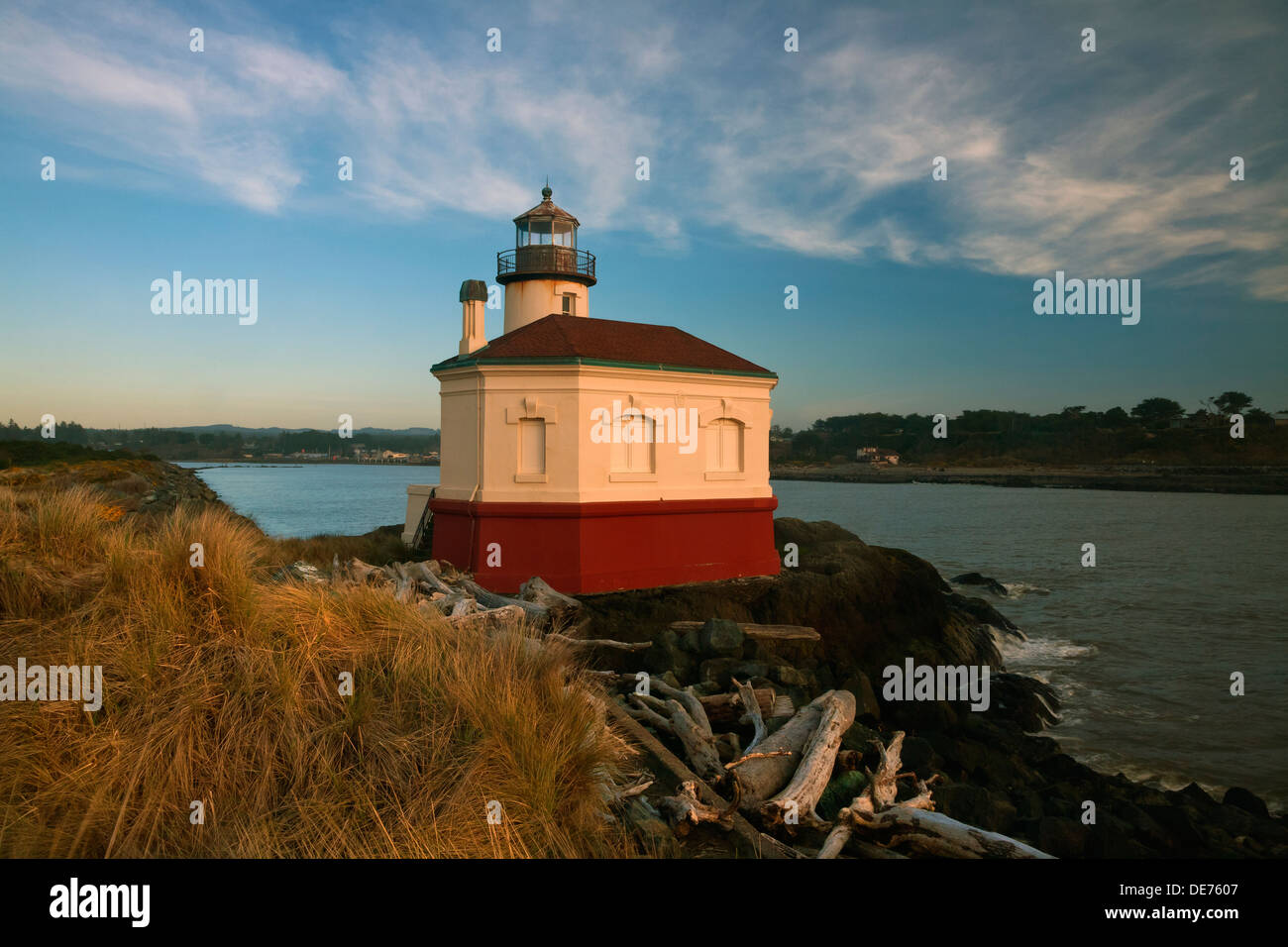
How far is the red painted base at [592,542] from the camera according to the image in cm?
1411

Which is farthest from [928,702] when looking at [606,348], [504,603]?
→ [606,348]

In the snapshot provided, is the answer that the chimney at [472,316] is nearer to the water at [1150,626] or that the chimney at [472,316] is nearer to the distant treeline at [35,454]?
the water at [1150,626]

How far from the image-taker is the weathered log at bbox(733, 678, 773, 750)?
758 centimetres

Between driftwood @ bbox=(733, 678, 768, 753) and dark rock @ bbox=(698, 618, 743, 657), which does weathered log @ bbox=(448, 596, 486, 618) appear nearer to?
dark rock @ bbox=(698, 618, 743, 657)

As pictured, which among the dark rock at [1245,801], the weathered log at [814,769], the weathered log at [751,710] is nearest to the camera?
the weathered log at [814,769]

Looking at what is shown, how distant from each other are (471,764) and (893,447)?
102674 mm

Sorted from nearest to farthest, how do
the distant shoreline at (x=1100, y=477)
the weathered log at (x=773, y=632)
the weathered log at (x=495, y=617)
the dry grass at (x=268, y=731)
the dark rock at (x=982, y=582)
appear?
1. the dry grass at (x=268, y=731)
2. the weathered log at (x=495, y=617)
3. the weathered log at (x=773, y=632)
4. the dark rock at (x=982, y=582)
5. the distant shoreline at (x=1100, y=477)

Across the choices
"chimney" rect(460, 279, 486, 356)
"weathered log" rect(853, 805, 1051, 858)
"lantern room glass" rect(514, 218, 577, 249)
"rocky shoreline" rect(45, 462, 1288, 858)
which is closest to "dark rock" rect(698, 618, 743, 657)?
"rocky shoreline" rect(45, 462, 1288, 858)

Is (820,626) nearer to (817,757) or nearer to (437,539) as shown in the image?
(437,539)

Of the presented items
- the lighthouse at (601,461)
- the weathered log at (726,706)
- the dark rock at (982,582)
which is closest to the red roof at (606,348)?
the lighthouse at (601,461)

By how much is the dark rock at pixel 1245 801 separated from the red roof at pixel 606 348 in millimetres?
10333

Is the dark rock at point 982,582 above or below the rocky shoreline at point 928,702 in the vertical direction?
below

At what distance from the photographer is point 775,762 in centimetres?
670
